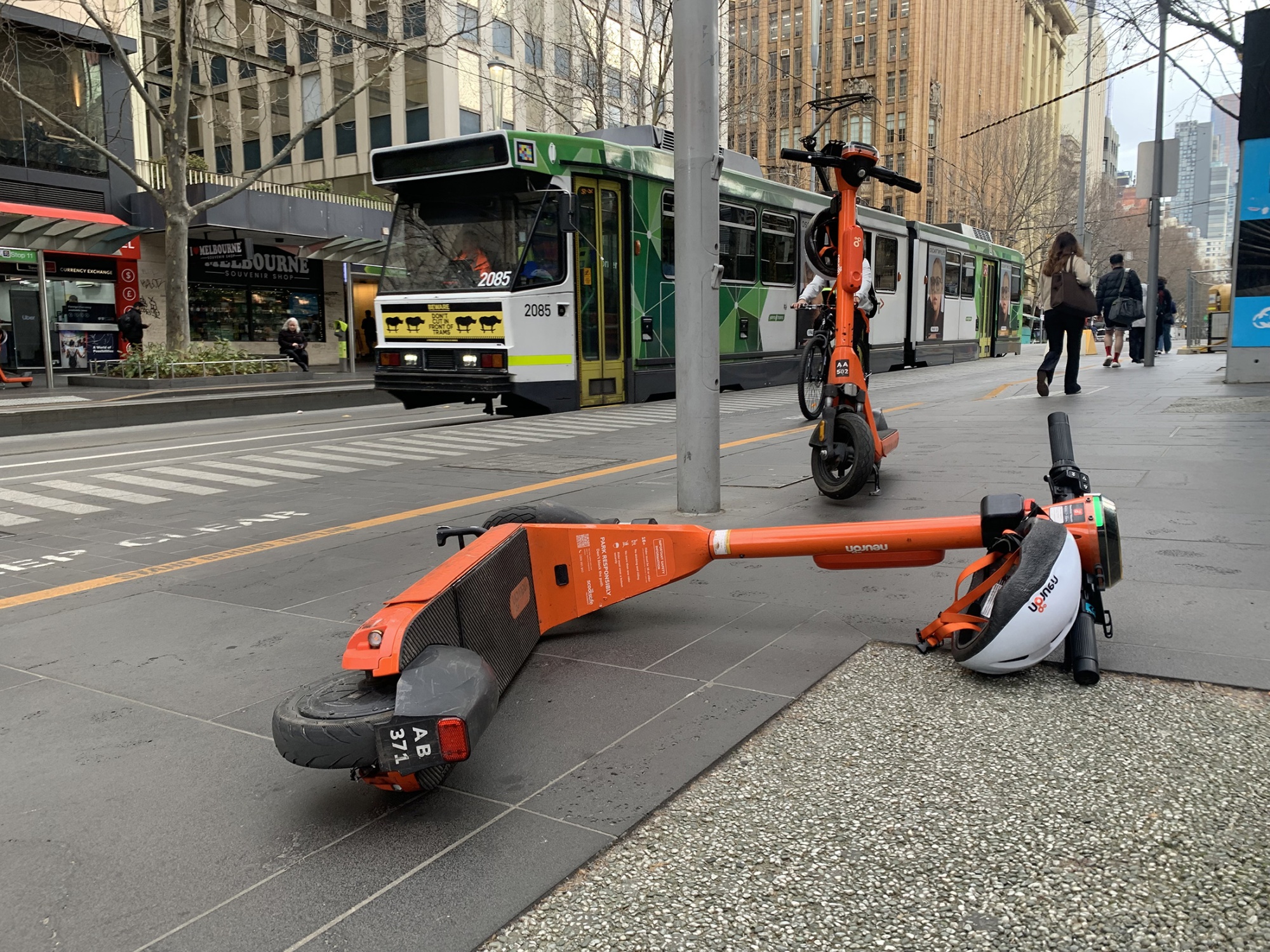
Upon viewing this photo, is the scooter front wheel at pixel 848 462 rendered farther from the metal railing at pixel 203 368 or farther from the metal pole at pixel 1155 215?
the metal railing at pixel 203 368

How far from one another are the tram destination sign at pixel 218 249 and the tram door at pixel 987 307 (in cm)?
2145

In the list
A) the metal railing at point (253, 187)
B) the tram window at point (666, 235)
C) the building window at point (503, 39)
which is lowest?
the tram window at point (666, 235)

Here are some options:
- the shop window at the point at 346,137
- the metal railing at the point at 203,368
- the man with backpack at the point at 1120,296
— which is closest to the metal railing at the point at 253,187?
the metal railing at the point at 203,368

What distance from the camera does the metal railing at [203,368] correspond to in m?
19.7

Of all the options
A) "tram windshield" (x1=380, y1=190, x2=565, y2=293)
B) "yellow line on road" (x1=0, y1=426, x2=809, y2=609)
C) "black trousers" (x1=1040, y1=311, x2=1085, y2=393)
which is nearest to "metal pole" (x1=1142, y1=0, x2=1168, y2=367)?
"black trousers" (x1=1040, y1=311, x2=1085, y2=393)

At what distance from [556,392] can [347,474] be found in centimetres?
509

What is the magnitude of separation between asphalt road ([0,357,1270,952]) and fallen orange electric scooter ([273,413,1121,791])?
0.21m

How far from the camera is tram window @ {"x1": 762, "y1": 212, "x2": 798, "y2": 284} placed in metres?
16.9

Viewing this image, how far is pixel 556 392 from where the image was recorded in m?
13.2

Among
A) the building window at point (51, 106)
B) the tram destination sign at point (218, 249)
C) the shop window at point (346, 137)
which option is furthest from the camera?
the shop window at point (346, 137)

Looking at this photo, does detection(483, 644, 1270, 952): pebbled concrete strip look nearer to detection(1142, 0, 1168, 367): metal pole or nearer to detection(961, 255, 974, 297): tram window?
detection(1142, 0, 1168, 367): metal pole

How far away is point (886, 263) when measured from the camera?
20.2 metres

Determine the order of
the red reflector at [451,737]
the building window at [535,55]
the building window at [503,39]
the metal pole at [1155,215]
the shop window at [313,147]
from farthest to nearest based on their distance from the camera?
the shop window at [313,147] < the building window at [503,39] < the building window at [535,55] < the metal pole at [1155,215] < the red reflector at [451,737]

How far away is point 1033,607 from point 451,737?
5.87ft
